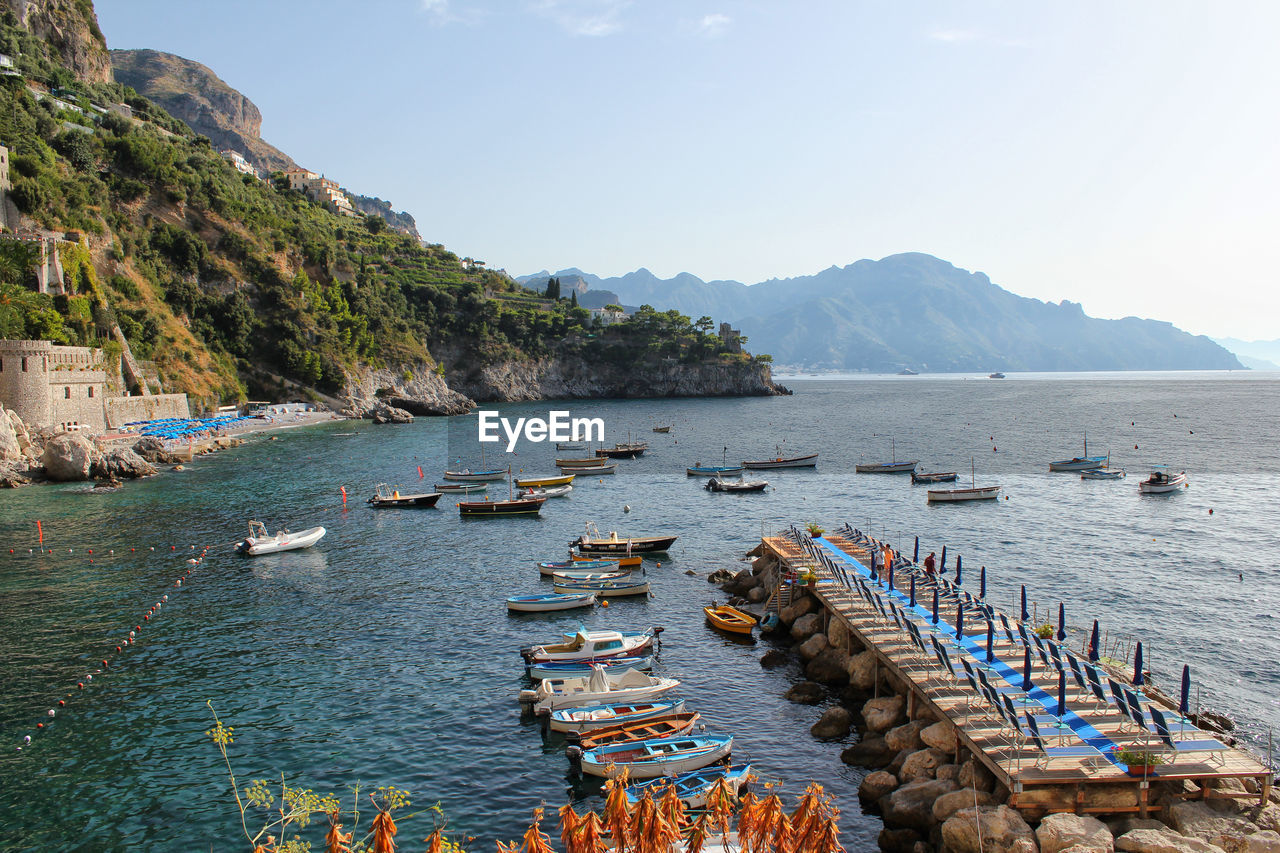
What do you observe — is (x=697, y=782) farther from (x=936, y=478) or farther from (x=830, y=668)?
(x=936, y=478)

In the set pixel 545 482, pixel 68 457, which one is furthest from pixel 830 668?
pixel 68 457

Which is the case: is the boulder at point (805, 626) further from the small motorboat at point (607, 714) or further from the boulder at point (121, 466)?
the boulder at point (121, 466)

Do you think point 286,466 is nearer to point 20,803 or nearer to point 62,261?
point 62,261

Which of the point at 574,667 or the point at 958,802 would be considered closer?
the point at 958,802

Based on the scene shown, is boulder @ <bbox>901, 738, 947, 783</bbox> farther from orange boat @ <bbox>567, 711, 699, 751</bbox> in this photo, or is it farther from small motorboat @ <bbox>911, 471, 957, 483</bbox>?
small motorboat @ <bbox>911, 471, 957, 483</bbox>

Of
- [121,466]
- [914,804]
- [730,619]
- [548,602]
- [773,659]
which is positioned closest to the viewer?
[914,804]

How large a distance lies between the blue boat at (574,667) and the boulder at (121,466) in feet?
188

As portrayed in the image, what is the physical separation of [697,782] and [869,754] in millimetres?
5610

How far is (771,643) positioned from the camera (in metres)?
33.6

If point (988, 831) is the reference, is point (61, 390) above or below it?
above

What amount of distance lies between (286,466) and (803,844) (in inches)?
3055

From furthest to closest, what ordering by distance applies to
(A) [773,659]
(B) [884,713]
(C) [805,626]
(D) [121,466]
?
(D) [121,466], (C) [805,626], (A) [773,659], (B) [884,713]

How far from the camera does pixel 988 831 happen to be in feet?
56.1

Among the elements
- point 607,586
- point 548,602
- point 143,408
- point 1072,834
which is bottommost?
point 548,602
